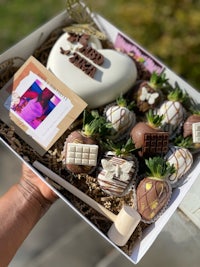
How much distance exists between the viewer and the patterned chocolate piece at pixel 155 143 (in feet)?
4.63

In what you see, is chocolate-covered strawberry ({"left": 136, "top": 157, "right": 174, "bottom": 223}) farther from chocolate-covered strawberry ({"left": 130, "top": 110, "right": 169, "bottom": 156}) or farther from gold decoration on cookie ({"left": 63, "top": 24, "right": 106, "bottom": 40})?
gold decoration on cookie ({"left": 63, "top": 24, "right": 106, "bottom": 40})

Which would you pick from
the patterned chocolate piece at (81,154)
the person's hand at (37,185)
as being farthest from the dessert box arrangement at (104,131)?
the person's hand at (37,185)

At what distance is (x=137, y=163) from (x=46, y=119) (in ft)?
0.90

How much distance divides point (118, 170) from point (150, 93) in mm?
275

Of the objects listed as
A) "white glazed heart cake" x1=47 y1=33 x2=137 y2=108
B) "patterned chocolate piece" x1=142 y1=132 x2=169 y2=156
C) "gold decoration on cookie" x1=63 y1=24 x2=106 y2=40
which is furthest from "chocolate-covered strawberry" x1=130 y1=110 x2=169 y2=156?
"gold decoration on cookie" x1=63 y1=24 x2=106 y2=40

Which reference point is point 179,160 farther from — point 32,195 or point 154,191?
point 32,195

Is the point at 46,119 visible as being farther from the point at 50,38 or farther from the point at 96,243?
the point at 96,243

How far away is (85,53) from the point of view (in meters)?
1.52

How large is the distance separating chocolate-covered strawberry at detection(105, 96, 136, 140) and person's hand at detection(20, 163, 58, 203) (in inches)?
10.5

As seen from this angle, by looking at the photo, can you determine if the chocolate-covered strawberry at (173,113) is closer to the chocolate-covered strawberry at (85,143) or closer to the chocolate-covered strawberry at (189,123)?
the chocolate-covered strawberry at (189,123)

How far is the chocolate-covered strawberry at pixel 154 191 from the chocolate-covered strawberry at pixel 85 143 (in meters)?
0.15

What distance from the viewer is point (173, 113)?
149 centimetres

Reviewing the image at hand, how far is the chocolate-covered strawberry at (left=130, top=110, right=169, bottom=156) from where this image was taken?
4.64ft

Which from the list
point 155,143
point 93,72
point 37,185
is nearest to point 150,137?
point 155,143
